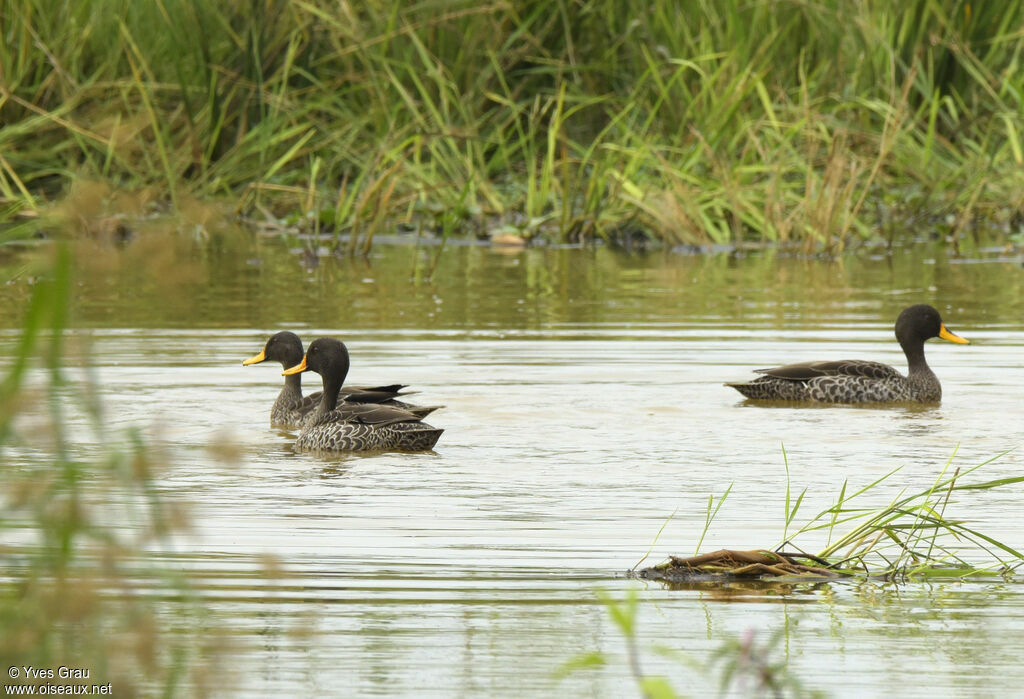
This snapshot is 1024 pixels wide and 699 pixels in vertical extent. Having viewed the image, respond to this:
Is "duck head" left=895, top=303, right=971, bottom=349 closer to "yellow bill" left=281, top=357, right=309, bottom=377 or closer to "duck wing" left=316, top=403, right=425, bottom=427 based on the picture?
"duck wing" left=316, top=403, right=425, bottom=427

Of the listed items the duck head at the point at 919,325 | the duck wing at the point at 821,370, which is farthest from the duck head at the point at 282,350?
the duck head at the point at 919,325

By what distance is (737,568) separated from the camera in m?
5.69

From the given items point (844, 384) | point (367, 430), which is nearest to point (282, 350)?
point (367, 430)

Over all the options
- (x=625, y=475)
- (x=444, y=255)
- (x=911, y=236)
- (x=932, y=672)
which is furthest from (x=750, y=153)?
(x=932, y=672)

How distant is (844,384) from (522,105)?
9.25 meters

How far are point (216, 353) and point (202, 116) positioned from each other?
918 centimetres

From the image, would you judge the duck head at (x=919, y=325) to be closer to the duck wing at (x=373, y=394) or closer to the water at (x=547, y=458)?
the water at (x=547, y=458)

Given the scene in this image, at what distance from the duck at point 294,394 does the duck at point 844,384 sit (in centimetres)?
206

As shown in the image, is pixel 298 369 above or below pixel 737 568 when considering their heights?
above

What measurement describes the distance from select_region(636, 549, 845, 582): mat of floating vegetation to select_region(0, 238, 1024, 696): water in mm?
97

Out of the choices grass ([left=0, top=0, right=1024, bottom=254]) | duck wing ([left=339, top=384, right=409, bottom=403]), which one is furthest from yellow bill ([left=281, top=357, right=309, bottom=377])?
grass ([left=0, top=0, right=1024, bottom=254])

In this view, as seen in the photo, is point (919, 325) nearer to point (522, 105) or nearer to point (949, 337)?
point (949, 337)

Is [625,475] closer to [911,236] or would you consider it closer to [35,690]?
[35,690]

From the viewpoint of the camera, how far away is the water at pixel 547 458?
4.76 m
